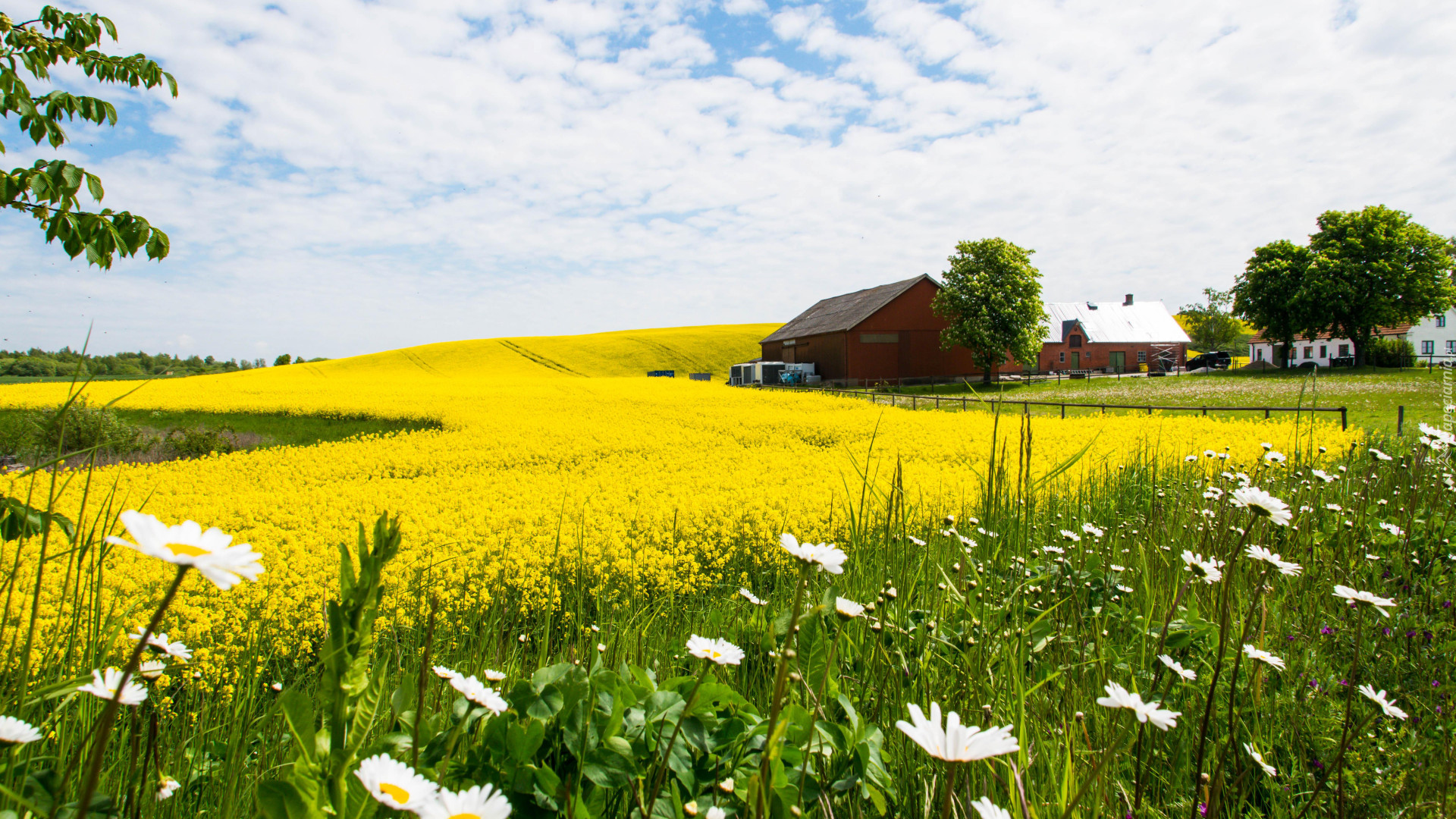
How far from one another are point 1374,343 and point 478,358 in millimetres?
61057

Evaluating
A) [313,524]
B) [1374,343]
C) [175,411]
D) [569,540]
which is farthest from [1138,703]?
[1374,343]

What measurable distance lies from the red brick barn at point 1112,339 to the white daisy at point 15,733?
53417mm

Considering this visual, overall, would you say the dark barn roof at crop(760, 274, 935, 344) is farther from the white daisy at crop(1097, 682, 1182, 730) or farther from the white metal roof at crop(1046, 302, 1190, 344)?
the white daisy at crop(1097, 682, 1182, 730)

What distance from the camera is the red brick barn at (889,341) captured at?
38.5 m

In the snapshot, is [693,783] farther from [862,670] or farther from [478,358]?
[478,358]

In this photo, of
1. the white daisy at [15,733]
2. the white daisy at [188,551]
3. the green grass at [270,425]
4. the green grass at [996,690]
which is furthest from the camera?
the green grass at [270,425]

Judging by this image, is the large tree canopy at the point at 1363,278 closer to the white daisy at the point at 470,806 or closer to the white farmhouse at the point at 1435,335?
the white farmhouse at the point at 1435,335

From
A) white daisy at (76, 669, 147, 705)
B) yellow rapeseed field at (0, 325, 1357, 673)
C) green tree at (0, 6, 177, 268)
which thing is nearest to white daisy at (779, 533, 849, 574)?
white daisy at (76, 669, 147, 705)

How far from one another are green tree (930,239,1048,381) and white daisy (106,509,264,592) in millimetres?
37267

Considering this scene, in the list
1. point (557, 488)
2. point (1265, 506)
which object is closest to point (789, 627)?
point (1265, 506)

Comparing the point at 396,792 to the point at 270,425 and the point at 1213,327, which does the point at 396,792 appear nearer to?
the point at 270,425

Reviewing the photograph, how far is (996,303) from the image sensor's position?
116 ft

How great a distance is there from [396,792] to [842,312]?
43.0 m

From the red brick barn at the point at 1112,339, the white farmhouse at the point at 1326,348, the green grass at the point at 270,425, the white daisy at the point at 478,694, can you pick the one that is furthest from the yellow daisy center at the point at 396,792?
the white farmhouse at the point at 1326,348
